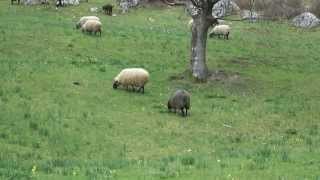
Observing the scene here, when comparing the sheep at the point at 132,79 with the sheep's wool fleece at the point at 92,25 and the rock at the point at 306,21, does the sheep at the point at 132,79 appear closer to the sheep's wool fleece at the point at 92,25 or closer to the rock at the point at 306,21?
the sheep's wool fleece at the point at 92,25

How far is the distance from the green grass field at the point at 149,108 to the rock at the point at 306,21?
10591 mm

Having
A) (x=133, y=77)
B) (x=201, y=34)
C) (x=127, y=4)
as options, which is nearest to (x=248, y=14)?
(x=127, y=4)

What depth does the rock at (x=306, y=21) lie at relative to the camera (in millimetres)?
61594

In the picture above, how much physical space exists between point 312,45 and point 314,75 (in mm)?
13842

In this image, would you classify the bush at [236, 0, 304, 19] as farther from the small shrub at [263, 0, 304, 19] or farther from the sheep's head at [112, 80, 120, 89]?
the sheep's head at [112, 80, 120, 89]

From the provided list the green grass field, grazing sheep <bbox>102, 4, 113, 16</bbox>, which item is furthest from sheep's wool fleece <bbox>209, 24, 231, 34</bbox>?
grazing sheep <bbox>102, 4, 113, 16</bbox>

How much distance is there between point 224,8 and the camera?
65.9 metres

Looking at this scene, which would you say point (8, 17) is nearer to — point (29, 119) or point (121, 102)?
point (121, 102)

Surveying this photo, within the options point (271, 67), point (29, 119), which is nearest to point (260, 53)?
point (271, 67)

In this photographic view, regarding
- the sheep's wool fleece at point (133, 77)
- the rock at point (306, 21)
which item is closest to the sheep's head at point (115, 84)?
the sheep's wool fleece at point (133, 77)

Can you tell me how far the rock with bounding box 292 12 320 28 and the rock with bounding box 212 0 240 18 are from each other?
7.33m

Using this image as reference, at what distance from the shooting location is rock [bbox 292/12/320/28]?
61.6 metres

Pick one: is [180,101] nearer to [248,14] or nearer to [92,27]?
[92,27]

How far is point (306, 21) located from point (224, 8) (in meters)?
8.99
